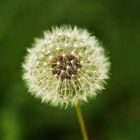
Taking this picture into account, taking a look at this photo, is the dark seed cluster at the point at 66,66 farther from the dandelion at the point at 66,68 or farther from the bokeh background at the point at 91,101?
the bokeh background at the point at 91,101

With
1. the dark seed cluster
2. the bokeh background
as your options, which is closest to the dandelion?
the dark seed cluster

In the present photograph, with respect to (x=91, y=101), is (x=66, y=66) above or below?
below

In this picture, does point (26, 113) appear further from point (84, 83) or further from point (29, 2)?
point (84, 83)

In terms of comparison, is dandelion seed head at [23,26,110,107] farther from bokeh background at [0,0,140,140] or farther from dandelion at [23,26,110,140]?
bokeh background at [0,0,140,140]

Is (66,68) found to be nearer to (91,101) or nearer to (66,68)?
(66,68)

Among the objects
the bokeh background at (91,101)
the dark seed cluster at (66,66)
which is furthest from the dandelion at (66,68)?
the bokeh background at (91,101)

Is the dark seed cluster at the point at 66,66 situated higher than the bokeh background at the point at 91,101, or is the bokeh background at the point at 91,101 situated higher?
the bokeh background at the point at 91,101

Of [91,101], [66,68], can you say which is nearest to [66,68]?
[66,68]
